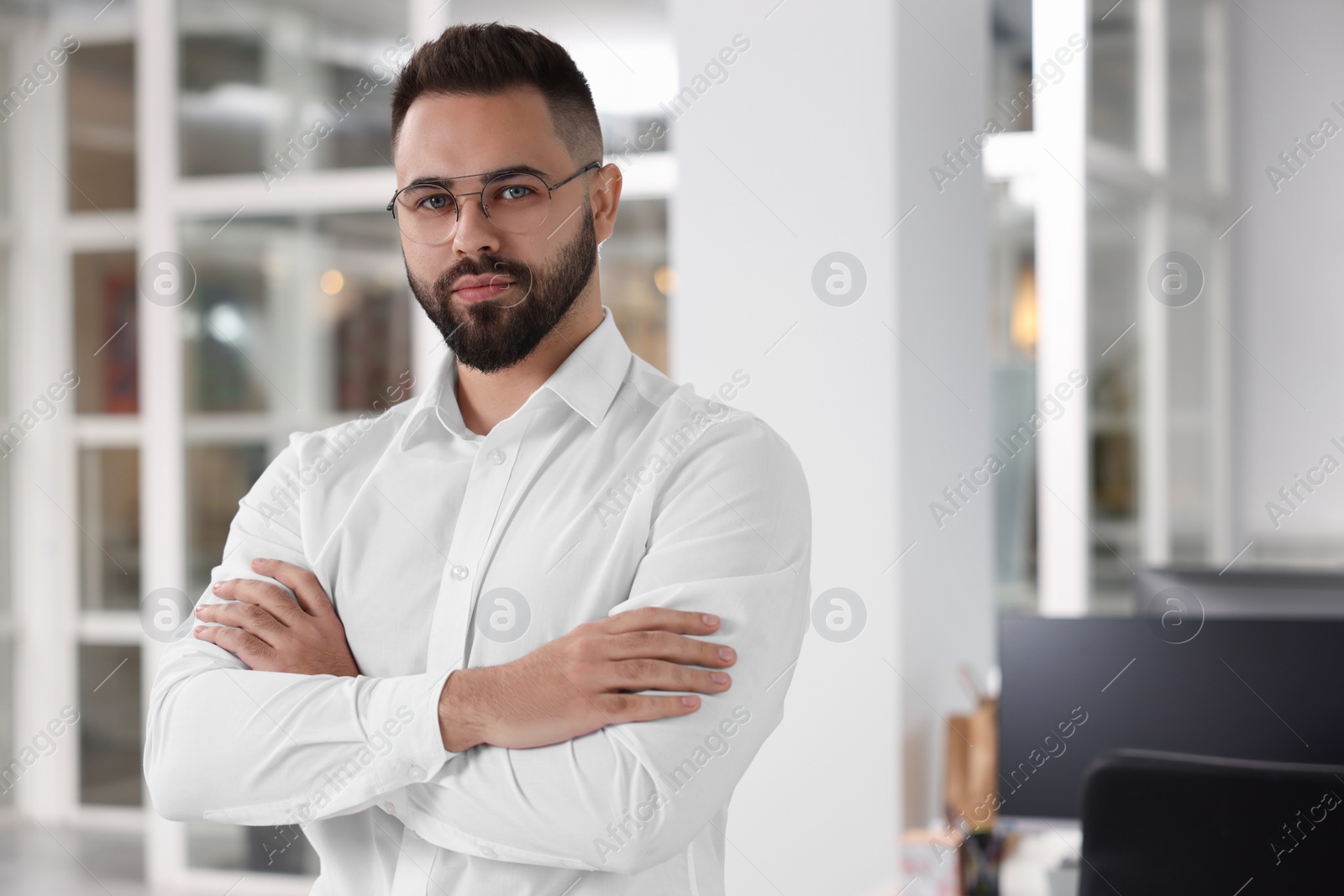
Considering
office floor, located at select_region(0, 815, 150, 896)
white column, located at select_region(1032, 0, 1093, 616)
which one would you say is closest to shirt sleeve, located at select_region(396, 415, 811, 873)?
white column, located at select_region(1032, 0, 1093, 616)

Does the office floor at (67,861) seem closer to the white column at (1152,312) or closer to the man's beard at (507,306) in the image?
the man's beard at (507,306)

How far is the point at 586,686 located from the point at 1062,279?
2.86m

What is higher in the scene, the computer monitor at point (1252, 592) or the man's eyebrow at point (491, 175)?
the man's eyebrow at point (491, 175)

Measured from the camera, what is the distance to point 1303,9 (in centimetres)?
494

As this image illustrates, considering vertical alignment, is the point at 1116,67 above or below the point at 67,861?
above

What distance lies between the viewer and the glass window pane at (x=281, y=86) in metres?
4.35

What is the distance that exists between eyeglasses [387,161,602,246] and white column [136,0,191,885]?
3.36 m

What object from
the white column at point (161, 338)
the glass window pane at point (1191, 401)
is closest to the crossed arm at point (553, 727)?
the white column at point (161, 338)

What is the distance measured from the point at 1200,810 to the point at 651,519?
29.8 inches

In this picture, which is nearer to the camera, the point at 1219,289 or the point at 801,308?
the point at 801,308

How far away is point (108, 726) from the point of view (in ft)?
17.0

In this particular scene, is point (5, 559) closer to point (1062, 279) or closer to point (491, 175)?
point (1062, 279)

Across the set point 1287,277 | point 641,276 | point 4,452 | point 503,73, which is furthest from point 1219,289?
point 4,452

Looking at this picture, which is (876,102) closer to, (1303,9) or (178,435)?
(178,435)
